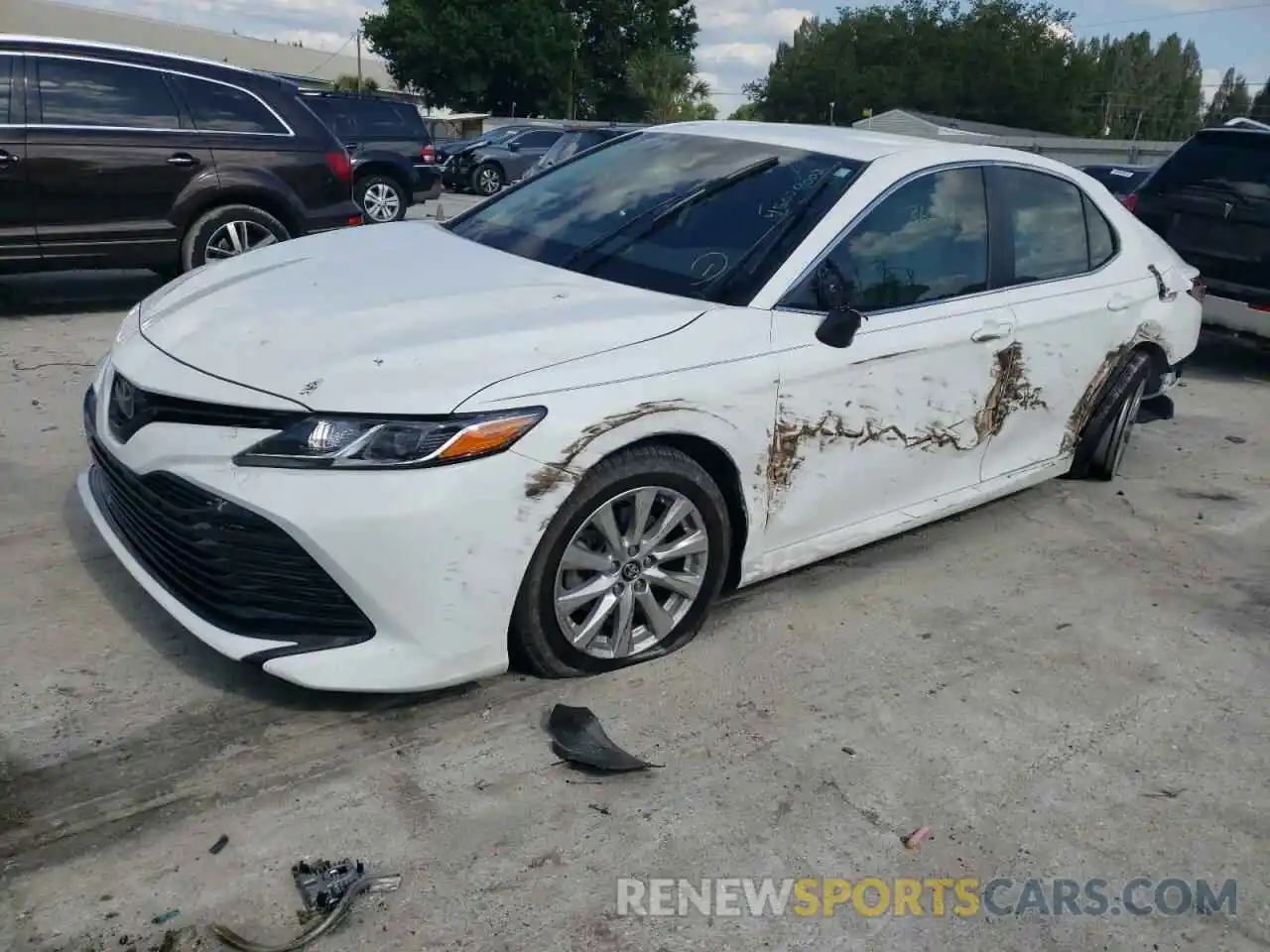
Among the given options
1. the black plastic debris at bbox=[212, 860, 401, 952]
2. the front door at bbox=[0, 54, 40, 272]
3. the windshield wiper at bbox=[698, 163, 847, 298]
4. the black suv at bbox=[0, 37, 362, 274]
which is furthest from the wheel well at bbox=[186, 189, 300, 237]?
the black plastic debris at bbox=[212, 860, 401, 952]

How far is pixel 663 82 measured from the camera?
5984 centimetres

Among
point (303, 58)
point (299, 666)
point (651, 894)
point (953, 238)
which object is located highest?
point (303, 58)

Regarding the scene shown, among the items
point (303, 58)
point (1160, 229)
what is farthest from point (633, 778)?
point (303, 58)

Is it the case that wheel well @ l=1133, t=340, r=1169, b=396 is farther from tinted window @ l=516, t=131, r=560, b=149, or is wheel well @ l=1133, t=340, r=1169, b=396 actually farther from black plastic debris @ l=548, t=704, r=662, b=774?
tinted window @ l=516, t=131, r=560, b=149

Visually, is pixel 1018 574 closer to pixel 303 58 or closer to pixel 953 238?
pixel 953 238

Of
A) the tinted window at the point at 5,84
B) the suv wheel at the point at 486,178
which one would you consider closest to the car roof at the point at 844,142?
the tinted window at the point at 5,84

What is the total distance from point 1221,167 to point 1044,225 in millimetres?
4240

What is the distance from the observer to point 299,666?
2953 mm

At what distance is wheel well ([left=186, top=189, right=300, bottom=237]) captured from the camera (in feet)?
25.8

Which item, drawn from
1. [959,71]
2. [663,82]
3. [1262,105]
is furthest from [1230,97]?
[663,82]

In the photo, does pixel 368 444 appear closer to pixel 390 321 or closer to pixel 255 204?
pixel 390 321

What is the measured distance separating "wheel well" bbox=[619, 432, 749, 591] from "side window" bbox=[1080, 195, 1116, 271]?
92.1 inches

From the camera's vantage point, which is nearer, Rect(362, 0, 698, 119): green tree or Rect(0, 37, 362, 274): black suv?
Rect(0, 37, 362, 274): black suv

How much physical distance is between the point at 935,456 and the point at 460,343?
199 cm
